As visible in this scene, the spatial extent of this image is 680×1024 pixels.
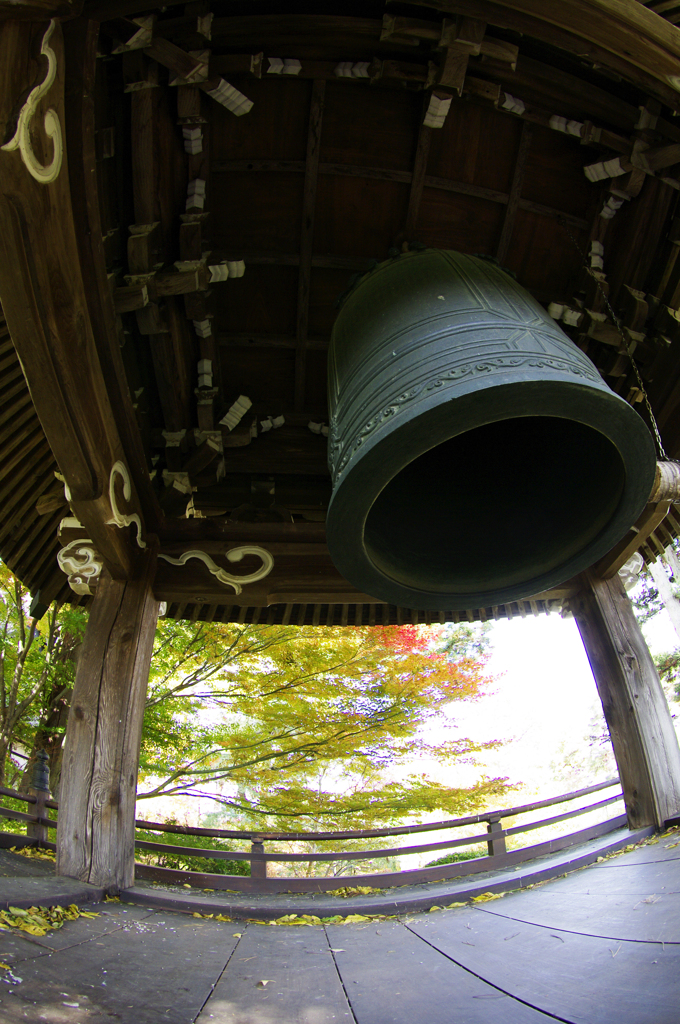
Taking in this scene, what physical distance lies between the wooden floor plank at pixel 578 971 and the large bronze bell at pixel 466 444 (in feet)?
3.67

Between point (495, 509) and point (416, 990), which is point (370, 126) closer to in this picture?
point (495, 509)

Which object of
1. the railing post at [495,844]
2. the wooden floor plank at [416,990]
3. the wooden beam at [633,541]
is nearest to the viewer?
the wooden floor plank at [416,990]

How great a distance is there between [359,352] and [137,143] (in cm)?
136

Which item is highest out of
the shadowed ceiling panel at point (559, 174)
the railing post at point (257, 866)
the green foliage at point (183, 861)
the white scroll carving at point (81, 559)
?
the shadowed ceiling panel at point (559, 174)

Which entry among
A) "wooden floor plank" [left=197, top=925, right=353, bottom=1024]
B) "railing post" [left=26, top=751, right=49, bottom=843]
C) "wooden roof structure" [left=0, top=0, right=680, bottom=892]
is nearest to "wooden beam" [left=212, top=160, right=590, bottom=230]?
"wooden roof structure" [left=0, top=0, right=680, bottom=892]

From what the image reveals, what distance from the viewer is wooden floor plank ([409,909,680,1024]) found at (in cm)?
127

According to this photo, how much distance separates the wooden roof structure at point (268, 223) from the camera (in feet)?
7.43

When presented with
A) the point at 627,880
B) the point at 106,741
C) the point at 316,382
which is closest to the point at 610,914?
the point at 627,880

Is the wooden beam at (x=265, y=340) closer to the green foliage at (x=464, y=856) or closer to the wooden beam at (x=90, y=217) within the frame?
the wooden beam at (x=90, y=217)

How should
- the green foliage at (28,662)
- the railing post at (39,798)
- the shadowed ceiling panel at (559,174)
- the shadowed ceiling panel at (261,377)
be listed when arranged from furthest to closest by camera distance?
the green foliage at (28,662), the railing post at (39,798), the shadowed ceiling panel at (261,377), the shadowed ceiling panel at (559,174)

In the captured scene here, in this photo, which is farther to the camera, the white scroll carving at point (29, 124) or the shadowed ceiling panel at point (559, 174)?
the shadowed ceiling panel at point (559, 174)

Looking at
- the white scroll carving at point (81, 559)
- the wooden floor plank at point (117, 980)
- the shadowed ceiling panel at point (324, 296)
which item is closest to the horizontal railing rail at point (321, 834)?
the white scroll carving at point (81, 559)

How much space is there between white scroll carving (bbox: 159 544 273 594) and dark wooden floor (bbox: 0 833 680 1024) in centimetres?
164

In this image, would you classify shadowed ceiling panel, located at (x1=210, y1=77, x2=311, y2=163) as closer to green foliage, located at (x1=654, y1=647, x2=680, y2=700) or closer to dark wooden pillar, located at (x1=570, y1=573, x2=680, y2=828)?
dark wooden pillar, located at (x1=570, y1=573, x2=680, y2=828)
